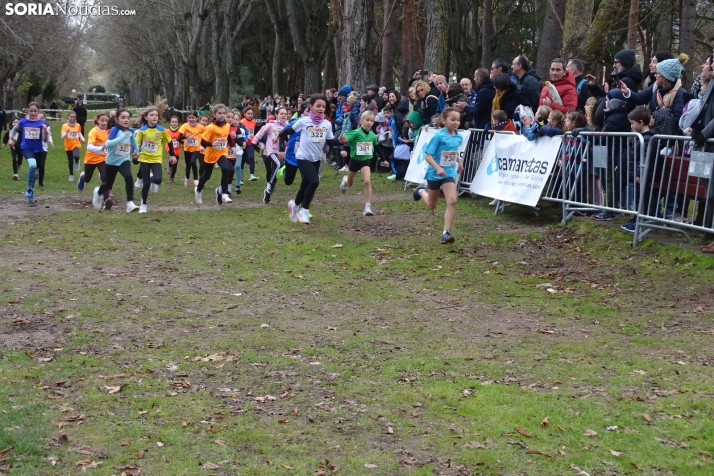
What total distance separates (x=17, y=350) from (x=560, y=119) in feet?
26.6

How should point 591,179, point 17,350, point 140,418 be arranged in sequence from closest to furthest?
point 140,418 < point 17,350 < point 591,179

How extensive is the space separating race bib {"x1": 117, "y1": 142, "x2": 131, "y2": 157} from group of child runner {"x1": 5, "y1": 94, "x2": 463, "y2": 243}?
0.05 ft

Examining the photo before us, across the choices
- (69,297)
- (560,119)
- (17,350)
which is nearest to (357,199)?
(560,119)

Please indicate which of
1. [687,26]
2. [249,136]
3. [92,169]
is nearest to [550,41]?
[687,26]

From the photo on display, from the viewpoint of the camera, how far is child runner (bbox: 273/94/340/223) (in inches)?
538

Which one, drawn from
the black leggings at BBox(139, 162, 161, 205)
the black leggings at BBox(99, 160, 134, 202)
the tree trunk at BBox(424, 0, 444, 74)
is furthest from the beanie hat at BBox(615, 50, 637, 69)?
the tree trunk at BBox(424, 0, 444, 74)

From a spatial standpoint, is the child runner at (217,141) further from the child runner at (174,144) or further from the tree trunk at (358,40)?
the tree trunk at (358,40)

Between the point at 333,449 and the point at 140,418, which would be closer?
the point at 333,449

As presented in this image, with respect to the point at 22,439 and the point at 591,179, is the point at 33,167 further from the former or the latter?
the point at 22,439

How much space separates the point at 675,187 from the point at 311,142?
585cm

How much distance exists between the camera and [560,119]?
40.2 feet

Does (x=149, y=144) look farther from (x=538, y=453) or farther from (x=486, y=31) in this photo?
(x=486, y=31)

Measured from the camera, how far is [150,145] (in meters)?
15.7

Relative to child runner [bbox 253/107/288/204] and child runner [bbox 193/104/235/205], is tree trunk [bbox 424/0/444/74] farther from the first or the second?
child runner [bbox 193/104/235/205]
